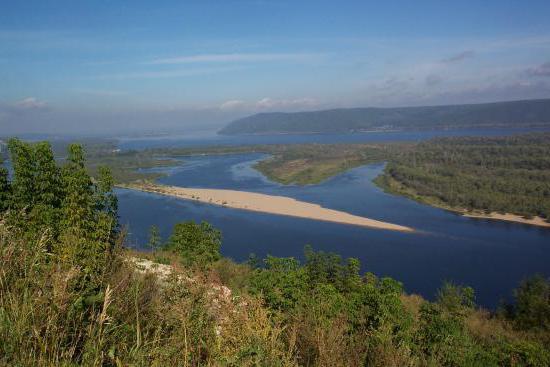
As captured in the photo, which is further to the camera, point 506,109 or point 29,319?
point 506,109

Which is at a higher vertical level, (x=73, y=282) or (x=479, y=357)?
(x=73, y=282)

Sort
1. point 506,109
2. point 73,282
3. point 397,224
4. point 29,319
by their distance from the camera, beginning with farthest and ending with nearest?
point 506,109
point 397,224
point 73,282
point 29,319

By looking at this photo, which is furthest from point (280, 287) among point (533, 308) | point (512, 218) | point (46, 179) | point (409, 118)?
point (409, 118)

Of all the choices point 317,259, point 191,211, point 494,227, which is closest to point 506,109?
point 494,227

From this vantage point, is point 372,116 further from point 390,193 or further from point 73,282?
point 73,282

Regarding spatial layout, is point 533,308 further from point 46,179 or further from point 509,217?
point 509,217

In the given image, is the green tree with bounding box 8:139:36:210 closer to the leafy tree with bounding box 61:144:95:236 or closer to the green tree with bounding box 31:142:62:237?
the green tree with bounding box 31:142:62:237
